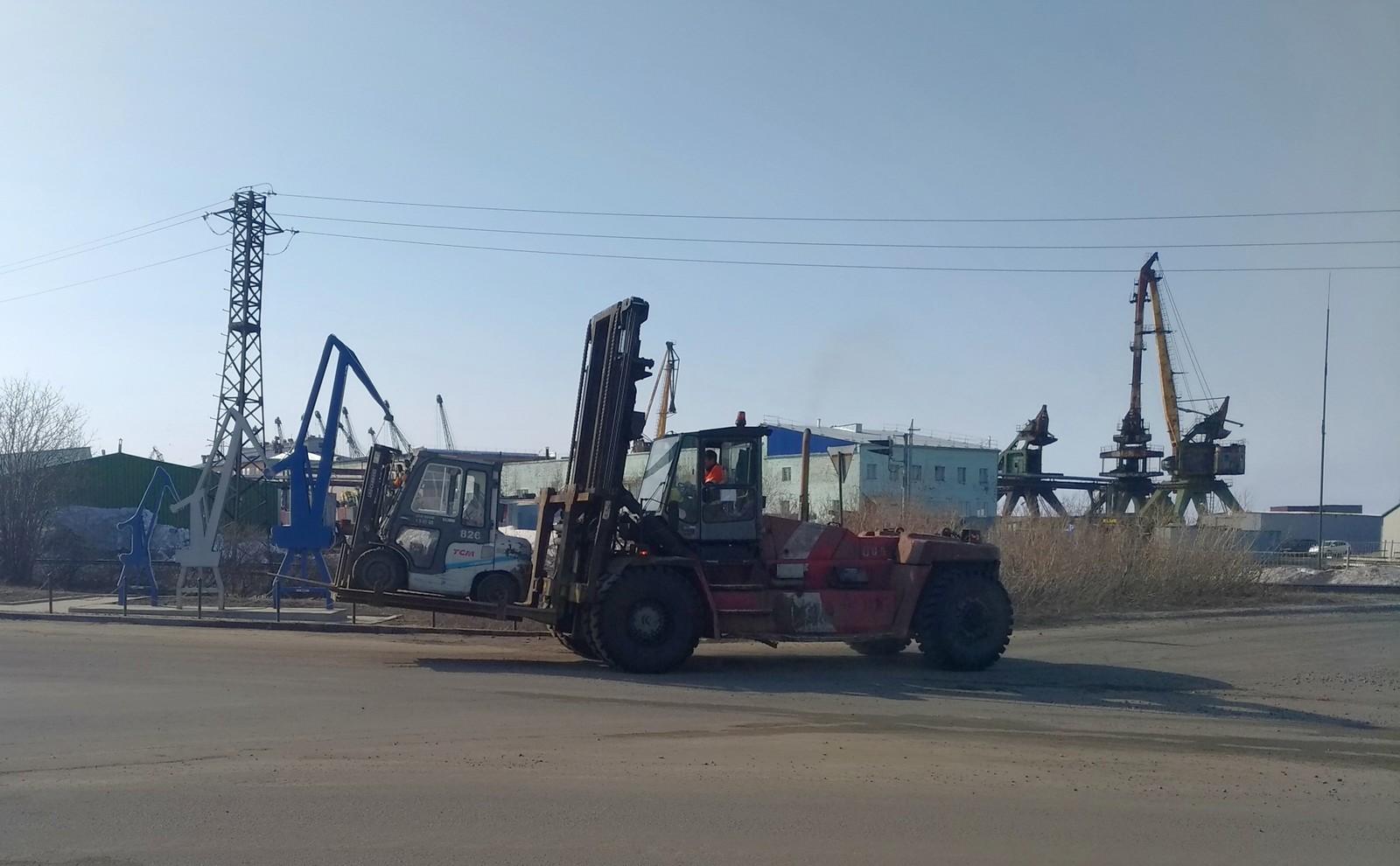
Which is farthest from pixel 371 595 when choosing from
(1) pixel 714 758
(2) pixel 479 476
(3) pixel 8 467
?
(3) pixel 8 467

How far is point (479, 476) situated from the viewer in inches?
626

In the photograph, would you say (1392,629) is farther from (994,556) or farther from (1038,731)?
(1038,731)

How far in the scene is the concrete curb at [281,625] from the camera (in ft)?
60.0

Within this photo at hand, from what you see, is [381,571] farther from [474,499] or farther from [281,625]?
[281,625]

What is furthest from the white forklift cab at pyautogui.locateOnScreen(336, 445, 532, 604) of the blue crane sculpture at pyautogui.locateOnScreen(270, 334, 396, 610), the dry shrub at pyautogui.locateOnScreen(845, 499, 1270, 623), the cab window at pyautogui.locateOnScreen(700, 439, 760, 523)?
the dry shrub at pyautogui.locateOnScreen(845, 499, 1270, 623)

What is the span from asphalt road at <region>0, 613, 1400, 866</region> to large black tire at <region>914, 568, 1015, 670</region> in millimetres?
424

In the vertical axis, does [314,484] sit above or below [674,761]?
above

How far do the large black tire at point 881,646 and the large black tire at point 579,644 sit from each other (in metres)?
3.91

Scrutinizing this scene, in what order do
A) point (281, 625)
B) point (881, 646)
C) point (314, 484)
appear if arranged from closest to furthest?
point (881, 646)
point (281, 625)
point (314, 484)

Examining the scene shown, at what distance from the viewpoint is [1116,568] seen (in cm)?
2538

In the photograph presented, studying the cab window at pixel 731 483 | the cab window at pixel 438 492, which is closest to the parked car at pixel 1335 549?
the cab window at pixel 731 483

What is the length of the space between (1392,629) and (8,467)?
35.7 m

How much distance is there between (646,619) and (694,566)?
2.98 feet

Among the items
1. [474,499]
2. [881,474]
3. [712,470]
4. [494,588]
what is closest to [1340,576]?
[881,474]
